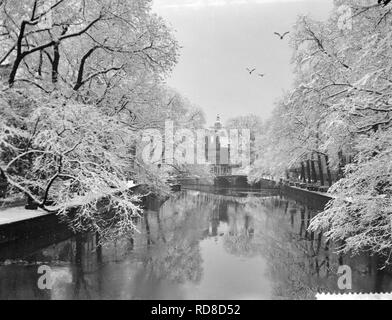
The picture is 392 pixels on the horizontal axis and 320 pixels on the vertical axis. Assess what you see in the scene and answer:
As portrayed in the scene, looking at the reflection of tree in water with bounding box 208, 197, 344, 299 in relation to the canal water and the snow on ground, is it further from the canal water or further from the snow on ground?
the snow on ground

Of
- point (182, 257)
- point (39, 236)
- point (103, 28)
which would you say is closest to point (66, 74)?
point (103, 28)

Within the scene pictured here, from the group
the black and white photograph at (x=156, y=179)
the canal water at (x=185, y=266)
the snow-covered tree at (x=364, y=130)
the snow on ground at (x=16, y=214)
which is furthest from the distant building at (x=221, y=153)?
the snow-covered tree at (x=364, y=130)

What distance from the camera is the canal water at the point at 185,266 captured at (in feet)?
30.6

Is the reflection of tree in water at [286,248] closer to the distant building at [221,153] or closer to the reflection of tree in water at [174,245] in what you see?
the reflection of tree in water at [174,245]

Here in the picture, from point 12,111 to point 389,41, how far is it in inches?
475

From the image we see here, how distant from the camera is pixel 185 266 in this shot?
11898mm

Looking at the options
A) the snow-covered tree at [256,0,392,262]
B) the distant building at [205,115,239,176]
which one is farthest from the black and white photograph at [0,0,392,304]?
the distant building at [205,115,239,176]

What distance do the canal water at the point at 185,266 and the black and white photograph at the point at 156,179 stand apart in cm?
6

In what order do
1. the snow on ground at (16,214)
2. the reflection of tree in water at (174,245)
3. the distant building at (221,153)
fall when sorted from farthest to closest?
the distant building at (221,153), the snow on ground at (16,214), the reflection of tree in water at (174,245)

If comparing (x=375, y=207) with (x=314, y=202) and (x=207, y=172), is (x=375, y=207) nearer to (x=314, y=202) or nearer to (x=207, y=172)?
(x=314, y=202)

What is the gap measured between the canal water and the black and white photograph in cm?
6

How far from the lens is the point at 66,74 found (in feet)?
72.9

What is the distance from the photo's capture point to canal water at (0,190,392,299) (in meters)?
9.33

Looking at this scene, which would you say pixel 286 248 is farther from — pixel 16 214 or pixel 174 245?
pixel 16 214
